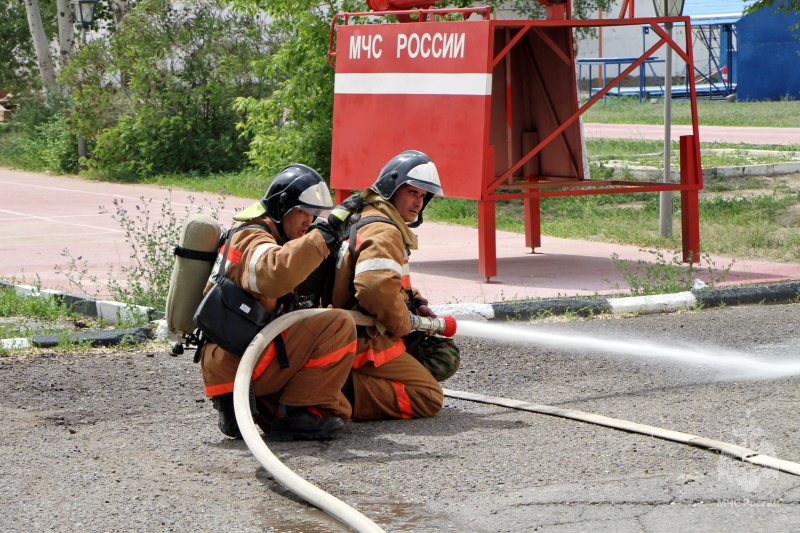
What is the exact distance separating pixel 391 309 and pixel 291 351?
47 cm

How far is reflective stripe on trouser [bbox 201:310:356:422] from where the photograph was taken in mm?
4656

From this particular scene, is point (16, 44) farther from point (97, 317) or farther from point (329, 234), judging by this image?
point (329, 234)

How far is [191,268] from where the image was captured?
468cm

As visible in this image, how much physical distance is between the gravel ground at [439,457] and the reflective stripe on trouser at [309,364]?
0.22m

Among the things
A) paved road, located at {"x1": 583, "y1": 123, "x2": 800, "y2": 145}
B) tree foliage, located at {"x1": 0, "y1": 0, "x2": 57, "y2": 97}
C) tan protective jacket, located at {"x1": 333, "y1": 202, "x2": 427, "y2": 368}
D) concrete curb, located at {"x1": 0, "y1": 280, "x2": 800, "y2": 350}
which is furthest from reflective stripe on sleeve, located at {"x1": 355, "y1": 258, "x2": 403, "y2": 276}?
tree foliage, located at {"x1": 0, "y1": 0, "x2": 57, "y2": 97}

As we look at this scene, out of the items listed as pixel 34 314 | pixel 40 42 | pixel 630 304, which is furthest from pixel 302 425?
pixel 40 42

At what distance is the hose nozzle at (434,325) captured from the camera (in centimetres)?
508

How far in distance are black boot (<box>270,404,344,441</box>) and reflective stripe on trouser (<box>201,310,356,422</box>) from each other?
0.05 meters

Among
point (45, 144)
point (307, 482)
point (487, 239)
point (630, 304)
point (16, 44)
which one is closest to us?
point (307, 482)

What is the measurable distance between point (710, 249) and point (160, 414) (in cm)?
625

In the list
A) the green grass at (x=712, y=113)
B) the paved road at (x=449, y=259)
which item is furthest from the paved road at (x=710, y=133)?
the paved road at (x=449, y=259)

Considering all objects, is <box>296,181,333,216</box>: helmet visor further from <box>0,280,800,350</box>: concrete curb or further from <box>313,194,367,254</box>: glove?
<box>0,280,800,350</box>: concrete curb

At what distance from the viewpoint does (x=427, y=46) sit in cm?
925

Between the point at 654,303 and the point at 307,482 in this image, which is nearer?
the point at 307,482
